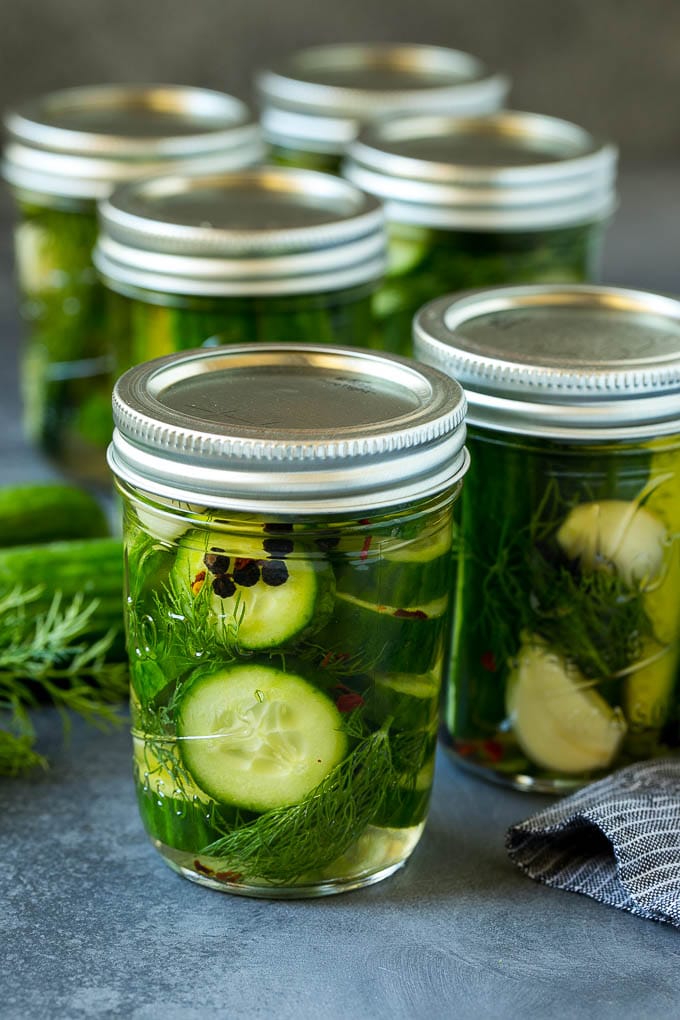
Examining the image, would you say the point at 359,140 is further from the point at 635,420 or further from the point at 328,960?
the point at 328,960

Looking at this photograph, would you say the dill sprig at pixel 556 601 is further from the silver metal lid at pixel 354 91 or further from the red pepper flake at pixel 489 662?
the silver metal lid at pixel 354 91

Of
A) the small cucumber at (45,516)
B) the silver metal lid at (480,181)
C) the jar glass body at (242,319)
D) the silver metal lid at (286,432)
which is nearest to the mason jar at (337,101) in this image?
the silver metal lid at (480,181)

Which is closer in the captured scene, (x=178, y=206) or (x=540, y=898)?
(x=540, y=898)

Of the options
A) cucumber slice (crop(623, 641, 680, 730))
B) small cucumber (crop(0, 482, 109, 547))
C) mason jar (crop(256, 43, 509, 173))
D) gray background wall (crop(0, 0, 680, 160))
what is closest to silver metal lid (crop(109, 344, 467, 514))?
cucumber slice (crop(623, 641, 680, 730))

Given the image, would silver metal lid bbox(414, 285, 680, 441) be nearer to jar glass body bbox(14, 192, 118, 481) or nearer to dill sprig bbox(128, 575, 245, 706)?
dill sprig bbox(128, 575, 245, 706)

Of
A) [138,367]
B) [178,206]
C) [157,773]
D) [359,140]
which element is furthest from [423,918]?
[359,140]

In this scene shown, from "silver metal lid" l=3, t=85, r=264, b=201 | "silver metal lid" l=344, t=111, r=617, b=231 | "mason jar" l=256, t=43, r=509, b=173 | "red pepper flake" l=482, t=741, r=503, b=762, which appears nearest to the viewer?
"red pepper flake" l=482, t=741, r=503, b=762

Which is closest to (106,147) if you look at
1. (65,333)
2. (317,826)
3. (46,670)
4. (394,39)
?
(65,333)

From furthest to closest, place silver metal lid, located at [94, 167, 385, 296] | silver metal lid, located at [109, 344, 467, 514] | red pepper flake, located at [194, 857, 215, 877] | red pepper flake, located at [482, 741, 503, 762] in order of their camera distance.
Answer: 1. silver metal lid, located at [94, 167, 385, 296]
2. red pepper flake, located at [482, 741, 503, 762]
3. red pepper flake, located at [194, 857, 215, 877]
4. silver metal lid, located at [109, 344, 467, 514]
